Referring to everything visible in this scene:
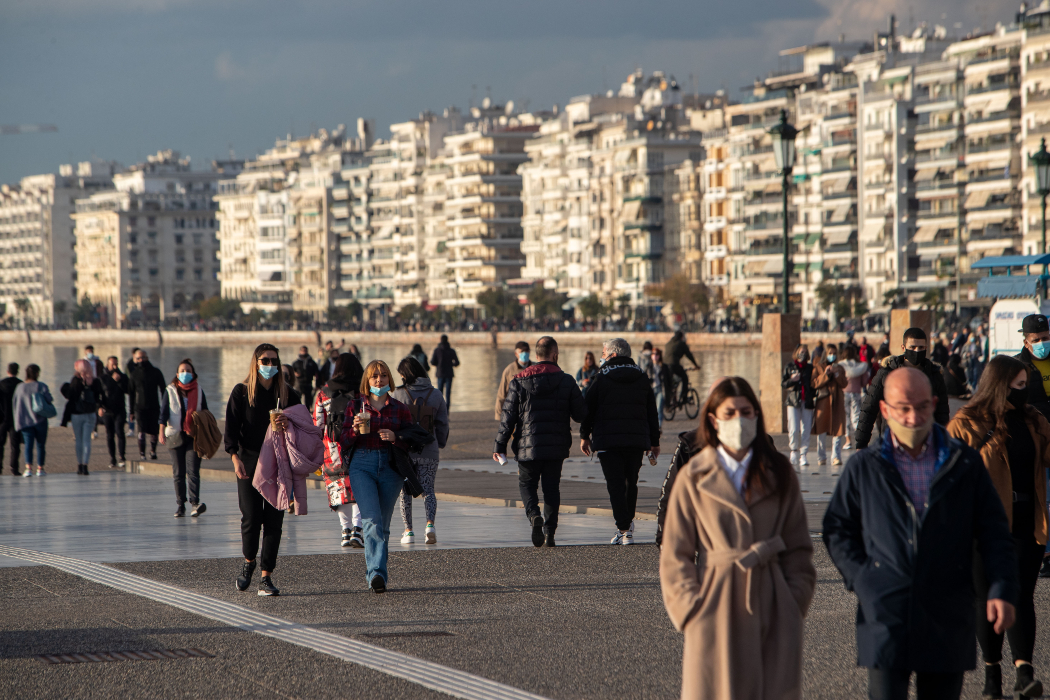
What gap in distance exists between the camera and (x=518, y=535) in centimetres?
1284

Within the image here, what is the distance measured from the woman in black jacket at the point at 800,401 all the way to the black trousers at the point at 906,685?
13.3 meters

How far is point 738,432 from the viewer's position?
17.2 ft

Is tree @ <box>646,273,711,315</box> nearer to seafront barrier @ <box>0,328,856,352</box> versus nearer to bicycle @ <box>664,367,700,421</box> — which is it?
seafront barrier @ <box>0,328,856,352</box>

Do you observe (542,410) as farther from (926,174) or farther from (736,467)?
(926,174)

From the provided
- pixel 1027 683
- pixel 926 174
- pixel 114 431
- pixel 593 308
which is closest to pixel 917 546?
pixel 1027 683

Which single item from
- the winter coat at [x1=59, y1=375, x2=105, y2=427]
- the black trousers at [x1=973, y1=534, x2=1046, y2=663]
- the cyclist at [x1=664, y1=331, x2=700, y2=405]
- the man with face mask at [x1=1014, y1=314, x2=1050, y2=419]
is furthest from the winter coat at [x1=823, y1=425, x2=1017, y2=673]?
the cyclist at [x1=664, y1=331, x2=700, y2=405]

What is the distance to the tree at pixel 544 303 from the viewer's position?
139250 millimetres

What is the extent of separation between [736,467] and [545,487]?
682 cm

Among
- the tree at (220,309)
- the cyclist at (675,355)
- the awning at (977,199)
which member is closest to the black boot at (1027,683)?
the cyclist at (675,355)

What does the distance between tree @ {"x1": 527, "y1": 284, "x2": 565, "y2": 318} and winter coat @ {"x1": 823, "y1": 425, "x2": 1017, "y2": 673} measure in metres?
134

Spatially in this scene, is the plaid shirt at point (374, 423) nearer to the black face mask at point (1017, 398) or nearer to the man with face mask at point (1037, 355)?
the man with face mask at point (1037, 355)

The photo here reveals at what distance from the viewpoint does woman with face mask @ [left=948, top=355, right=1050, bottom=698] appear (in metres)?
7.12

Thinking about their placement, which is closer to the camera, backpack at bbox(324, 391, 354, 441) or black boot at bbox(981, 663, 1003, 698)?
black boot at bbox(981, 663, 1003, 698)

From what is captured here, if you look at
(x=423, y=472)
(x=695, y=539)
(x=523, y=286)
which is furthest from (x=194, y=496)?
(x=523, y=286)
